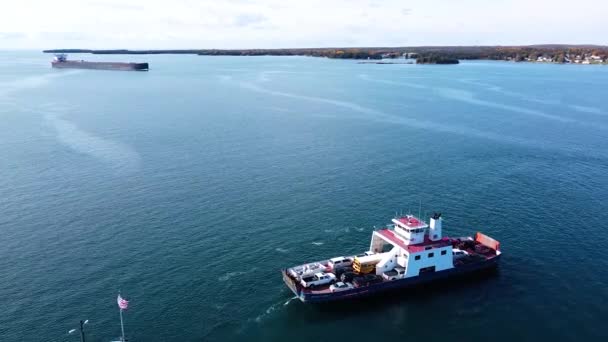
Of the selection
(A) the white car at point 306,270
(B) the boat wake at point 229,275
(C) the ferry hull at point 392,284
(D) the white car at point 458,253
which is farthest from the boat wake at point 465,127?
(B) the boat wake at point 229,275

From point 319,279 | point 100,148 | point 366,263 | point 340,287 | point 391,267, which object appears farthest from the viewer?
point 100,148

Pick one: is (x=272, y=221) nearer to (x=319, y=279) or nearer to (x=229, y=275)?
(x=229, y=275)

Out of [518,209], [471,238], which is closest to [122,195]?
[471,238]

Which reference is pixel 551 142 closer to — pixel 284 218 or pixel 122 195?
pixel 284 218

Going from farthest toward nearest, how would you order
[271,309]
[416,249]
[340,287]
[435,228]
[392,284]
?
[435,228] → [416,249] → [392,284] → [340,287] → [271,309]

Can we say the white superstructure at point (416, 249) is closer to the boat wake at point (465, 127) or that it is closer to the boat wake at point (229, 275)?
the boat wake at point (229, 275)

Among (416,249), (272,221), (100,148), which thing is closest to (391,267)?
(416,249)
